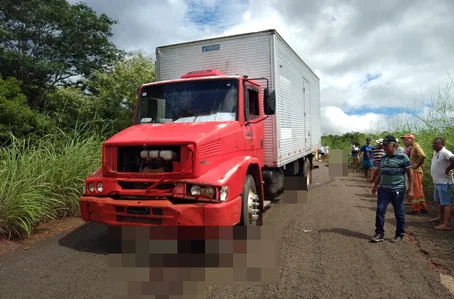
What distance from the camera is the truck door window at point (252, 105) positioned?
5419 mm

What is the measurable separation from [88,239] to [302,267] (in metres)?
3.35

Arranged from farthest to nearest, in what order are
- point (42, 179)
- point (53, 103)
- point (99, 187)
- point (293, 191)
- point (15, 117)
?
point (53, 103) → point (15, 117) → point (293, 191) → point (42, 179) → point (99, 187)

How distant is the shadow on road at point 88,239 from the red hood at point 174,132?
162 cm

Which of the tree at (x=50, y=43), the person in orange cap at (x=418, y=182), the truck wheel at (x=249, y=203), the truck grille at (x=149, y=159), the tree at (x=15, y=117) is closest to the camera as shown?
the truck grille at (x=149, y=159)

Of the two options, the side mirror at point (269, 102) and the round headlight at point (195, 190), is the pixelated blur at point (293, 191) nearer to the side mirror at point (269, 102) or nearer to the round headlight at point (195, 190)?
the side mirror at point (269, 102)

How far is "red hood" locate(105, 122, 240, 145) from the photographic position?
4.15 m

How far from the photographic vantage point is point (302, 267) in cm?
405

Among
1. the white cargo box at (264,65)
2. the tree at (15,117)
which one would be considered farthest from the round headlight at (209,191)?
the tree at (15,117)

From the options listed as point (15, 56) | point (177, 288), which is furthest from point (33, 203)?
point (15, 56)

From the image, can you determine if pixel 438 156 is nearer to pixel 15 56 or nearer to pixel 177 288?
pixel 177 288

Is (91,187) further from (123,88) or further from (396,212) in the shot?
(123,88)

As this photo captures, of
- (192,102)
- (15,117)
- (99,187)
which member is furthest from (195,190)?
(15,117)

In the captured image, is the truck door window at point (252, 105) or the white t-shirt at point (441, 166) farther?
the white t-shirt at point (441, 166)

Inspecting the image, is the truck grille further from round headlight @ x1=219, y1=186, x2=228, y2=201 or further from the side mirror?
the side mirror
